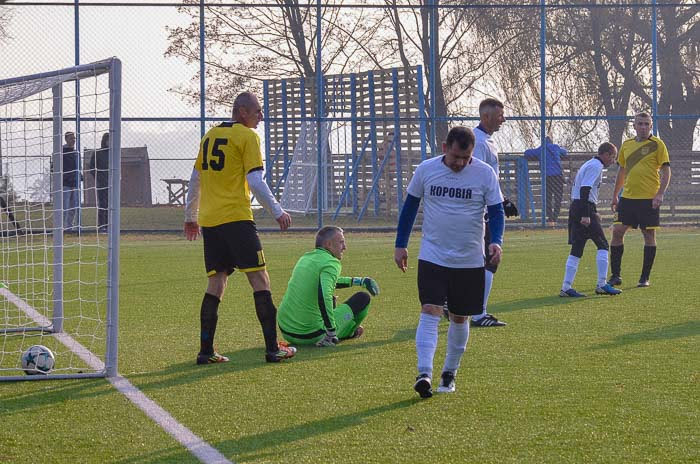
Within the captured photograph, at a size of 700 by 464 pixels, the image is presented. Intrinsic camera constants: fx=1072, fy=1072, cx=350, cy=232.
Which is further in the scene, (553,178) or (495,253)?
(553,178)

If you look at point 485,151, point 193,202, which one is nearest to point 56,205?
point 193,202

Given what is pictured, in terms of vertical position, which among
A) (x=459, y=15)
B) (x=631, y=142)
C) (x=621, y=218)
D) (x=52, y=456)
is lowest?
(x=52, y=456)

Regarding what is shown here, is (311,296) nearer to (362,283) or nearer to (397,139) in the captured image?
(362,283)

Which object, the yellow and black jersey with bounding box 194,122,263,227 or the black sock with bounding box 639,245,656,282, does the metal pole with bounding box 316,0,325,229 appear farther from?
the yellow and black jersey with bounding box 194,122,263,227

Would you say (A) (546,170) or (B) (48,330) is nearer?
(B) (48,330)

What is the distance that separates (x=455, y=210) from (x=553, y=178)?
716 inches

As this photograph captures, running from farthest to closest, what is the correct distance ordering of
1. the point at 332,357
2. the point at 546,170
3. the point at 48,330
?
the point at 546,170 < the point at 48,330 < the point at 332,357

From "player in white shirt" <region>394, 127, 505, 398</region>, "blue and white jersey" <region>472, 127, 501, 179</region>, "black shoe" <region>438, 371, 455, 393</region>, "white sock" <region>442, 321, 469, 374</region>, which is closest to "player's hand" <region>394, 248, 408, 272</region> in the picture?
"player in white shirt" <region>394, 127, 505, 398</region>

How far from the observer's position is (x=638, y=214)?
42.0ft

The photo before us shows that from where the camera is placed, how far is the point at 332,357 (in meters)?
7.92

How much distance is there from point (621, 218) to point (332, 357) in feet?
20.3

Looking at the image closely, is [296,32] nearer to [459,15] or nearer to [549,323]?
[459,15]

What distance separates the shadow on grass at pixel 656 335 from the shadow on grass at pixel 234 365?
1638mm

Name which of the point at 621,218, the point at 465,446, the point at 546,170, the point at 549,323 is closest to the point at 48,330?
the point at 549,323
